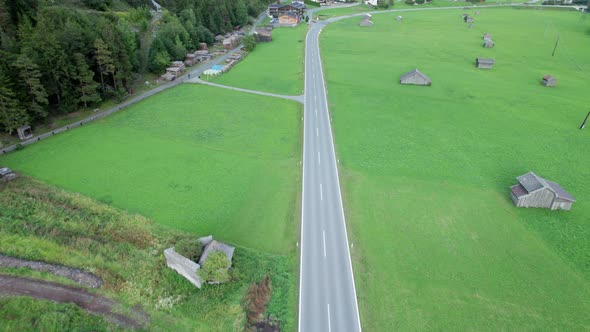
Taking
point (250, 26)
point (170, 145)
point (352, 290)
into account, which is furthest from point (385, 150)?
point (250, 26)

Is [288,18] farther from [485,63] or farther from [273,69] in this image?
[485,63]

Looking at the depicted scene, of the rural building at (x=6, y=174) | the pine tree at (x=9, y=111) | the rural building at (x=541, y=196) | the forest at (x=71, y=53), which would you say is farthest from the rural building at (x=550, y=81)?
the pine tree at (x=9, y=111)

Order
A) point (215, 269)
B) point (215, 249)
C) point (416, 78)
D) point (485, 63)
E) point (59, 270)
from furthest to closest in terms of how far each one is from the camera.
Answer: point (485, 63) < point (416, 78) < point (215, 249) < point (59, 270) < point (215, 269)

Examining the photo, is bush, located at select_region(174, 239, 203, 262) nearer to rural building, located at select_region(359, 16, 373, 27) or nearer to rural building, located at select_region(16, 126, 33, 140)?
rural building, located at select_region(16, 126, 33, 140)

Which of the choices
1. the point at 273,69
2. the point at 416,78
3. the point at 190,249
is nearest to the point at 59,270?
the point at 190,249

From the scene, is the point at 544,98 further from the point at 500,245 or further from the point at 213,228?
the point at 213,228

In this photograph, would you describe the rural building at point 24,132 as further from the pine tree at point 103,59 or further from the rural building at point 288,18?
the rural building at point 288,18
